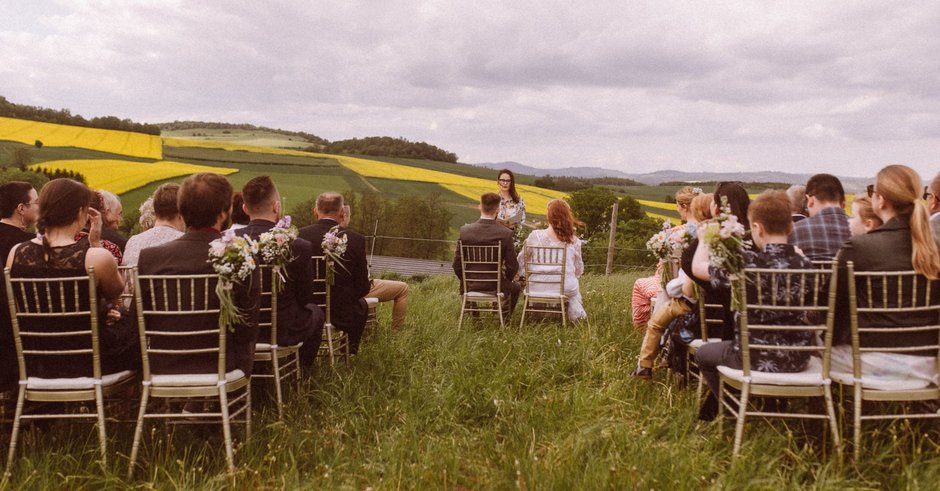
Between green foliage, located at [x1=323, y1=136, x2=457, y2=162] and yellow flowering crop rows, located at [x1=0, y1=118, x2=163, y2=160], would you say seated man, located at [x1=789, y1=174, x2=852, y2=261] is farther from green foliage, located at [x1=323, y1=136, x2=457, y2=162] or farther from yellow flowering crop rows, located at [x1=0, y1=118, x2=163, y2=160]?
green foliage, located at [x1=323, y1=136, x2=457, y2=162]

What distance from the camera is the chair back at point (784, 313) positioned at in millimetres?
3178

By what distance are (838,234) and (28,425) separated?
5761 mm

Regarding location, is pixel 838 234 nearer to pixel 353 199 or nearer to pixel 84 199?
pixel 84 199

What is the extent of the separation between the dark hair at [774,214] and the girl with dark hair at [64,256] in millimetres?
3769

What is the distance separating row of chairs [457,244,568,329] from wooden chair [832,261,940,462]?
11.9 feet

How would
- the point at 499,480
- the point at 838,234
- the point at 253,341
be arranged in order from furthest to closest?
the point at 838,234 → the point at 253,341 → the point at 499,480

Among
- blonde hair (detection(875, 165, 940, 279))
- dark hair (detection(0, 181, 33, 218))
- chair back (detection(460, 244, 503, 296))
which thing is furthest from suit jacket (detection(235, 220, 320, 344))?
blonde hair (detection(875, 165, 940, 279))

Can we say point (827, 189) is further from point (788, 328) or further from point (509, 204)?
point (509, 204)

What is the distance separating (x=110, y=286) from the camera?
3.46m

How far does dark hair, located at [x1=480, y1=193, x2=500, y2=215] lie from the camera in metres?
6.74

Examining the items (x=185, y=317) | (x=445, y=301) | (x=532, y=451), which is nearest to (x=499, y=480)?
(x=532, y=451)

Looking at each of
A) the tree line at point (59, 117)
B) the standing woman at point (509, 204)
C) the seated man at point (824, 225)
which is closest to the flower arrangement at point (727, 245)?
the seated man at point (824, 225)

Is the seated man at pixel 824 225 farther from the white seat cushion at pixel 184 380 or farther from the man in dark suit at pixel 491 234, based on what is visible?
the white seat cushion at pixel 184 380

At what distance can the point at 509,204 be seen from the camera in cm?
841
